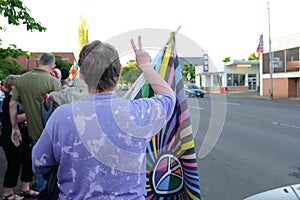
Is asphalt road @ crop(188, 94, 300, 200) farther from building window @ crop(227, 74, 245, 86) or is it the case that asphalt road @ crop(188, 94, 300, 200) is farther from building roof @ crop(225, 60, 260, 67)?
building window @ crop(227, 74, 245, 86)

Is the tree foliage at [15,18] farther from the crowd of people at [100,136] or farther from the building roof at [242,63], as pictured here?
the building roof at [242,63]

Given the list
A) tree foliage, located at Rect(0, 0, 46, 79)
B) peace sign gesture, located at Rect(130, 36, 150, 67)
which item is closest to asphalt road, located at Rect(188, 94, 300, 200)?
peace sign gesture, located at Rect(130, 36, 150, 67)

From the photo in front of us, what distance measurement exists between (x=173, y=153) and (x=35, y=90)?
2.30 meters

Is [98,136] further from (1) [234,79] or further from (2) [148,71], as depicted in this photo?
(1) [234,79]

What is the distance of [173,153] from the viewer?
254 cm

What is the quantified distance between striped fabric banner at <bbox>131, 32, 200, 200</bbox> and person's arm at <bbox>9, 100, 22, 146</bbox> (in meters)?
2.54

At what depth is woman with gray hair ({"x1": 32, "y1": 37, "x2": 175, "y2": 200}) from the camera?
5.59 feet

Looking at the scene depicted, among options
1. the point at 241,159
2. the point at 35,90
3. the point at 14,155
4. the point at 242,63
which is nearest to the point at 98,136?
the point at 35,90

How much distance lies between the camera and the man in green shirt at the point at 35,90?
13.6ft

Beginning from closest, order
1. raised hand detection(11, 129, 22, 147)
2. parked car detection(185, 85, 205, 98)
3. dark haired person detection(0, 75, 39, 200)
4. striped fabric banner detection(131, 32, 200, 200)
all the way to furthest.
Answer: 1. striped fabric banner detection(131, 32, 200, 200)
2. parked car detection(185, 85, 205, 98)
3. raised hand detection(11, 129, 22, 147)
4. dark haired person detection(0, 75, 39, 200)

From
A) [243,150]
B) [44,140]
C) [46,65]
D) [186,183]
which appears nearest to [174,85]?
[186,183]

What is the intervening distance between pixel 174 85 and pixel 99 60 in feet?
2.96

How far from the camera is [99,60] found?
170cm

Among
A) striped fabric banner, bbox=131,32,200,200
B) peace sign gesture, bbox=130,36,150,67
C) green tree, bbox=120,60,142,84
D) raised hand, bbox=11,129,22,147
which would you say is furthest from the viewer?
raised hand, bbox=11,129,22,147
